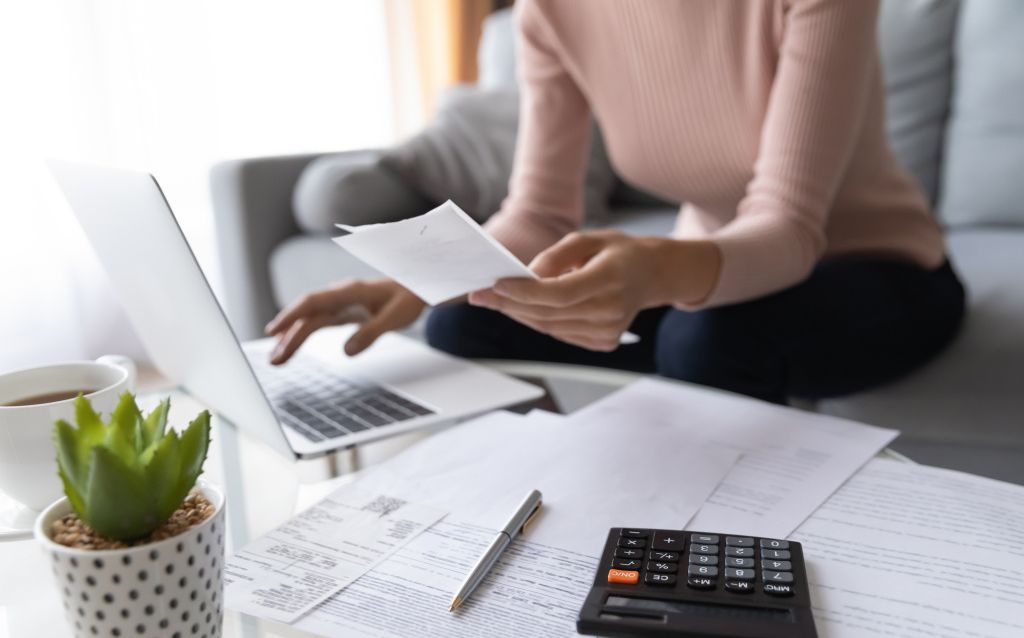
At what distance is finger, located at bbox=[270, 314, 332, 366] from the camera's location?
827 mm

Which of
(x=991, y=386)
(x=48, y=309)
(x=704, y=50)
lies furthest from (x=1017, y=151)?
(x=48, y=309)

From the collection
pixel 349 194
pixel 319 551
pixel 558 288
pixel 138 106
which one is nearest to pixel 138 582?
pixel 319 551

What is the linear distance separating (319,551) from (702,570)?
22 cm

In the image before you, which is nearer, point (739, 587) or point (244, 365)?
point (739, 587)

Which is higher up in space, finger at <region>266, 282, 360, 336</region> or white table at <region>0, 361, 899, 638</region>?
finger at <region>266, 282, 360, 336</region>

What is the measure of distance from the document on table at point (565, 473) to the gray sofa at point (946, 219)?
51 cm

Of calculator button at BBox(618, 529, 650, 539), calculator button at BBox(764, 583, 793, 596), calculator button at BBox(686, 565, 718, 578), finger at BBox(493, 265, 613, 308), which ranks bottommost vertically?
calculator button at BBox(618, 529, 650, 539)

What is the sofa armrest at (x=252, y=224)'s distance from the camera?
175 centimetres

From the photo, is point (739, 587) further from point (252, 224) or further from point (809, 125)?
point (252, 224)

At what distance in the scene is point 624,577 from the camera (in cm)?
44

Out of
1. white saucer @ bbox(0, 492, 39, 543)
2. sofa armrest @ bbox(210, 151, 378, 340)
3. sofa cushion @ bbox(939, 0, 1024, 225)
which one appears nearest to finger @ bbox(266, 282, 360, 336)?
white saucer @ bbox(0, 492, 39, 543)

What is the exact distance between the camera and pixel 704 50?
1.06 m

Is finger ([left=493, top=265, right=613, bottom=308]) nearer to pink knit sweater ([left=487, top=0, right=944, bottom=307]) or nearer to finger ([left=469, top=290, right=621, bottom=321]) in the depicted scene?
finger ([left=469, top=290, right=621, bottom=321])

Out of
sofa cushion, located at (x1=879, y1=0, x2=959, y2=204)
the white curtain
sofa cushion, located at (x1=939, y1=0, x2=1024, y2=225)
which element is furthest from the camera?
the white curtain
